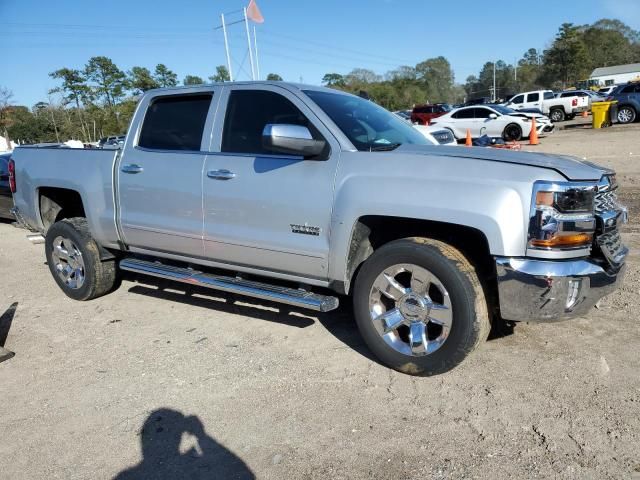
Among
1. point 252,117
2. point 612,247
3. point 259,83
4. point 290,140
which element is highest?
point 259,83

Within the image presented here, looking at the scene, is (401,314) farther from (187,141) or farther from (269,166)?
(187,141)

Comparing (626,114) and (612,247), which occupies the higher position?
(612,247)

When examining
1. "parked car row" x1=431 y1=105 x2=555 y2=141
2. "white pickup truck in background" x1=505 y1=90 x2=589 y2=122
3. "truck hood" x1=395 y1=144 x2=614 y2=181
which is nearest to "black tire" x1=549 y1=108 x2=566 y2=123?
"white pickup truck in background" x1=505 y1=90 x2=589 y2=122

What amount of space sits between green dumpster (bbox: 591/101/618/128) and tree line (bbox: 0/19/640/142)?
36.5 ft

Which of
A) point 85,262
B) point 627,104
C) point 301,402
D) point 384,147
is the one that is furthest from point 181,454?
point 627,104

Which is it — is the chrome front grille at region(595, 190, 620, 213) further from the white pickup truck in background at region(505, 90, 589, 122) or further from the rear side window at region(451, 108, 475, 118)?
the white pickup truck in background at region(505, 90, 589, 122)

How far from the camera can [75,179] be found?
16.5ft

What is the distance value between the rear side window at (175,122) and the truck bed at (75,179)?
42cm

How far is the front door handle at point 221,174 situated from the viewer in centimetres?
400

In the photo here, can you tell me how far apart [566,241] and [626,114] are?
24.6 metres

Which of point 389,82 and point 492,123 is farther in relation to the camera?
point 389,82

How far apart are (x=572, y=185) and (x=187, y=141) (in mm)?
2983

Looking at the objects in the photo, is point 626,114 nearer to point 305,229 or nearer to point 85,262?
point 305,229

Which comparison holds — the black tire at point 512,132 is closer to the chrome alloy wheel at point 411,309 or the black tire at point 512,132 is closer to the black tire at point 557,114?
the black tire at point 557,114
